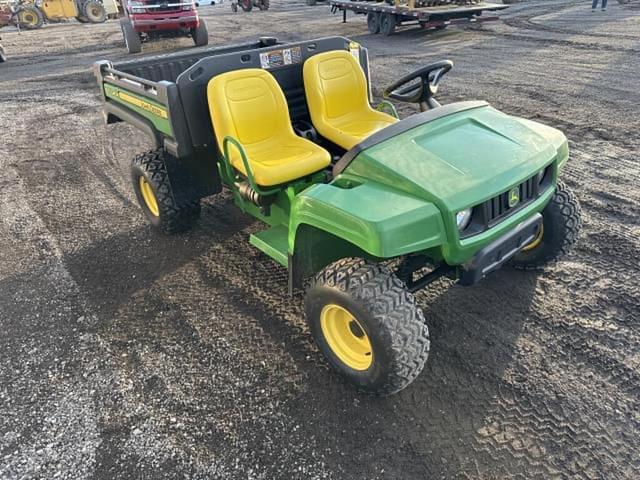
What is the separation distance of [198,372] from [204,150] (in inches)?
65.1

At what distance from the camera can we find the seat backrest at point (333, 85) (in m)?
3.44

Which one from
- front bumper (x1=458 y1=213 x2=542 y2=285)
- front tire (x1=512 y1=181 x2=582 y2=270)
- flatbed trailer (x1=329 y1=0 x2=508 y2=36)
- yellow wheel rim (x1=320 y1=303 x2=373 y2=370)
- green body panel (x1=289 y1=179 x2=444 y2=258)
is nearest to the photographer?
green body panel (x1=289 y1=179 x2=444 y2=258)

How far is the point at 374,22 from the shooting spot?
1305 centimetres

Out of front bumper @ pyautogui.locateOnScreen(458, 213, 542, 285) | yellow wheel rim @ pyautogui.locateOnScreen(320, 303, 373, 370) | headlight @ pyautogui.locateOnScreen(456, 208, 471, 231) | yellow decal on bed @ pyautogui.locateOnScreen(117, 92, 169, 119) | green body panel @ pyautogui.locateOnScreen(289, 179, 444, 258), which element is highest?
yellow decal on bed @ pyautogui.locateOnScreen(117, 92, 169, 119)

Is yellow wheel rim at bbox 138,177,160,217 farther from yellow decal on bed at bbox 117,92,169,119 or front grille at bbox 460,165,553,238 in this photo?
front grille at bbox 460,165,553,238

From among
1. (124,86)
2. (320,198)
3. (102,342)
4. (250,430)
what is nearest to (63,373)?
(102,342)

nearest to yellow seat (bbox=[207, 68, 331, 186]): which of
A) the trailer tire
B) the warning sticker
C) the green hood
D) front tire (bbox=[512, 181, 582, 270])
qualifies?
the warning sticker

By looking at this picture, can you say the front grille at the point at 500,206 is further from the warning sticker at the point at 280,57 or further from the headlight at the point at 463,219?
the warning sticker at the point at 280,57

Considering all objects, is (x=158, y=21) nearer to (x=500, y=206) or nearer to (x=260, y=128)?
(x=260, y=128)

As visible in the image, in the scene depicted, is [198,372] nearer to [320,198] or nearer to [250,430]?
[250,430]

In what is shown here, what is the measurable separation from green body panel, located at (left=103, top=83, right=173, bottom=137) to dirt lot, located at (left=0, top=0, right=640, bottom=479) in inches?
37.0

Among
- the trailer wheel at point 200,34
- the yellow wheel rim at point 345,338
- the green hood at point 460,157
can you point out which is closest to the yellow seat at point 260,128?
the green hood at point 460,157

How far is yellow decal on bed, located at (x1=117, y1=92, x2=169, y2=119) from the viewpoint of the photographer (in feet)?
10.5

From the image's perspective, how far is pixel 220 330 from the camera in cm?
285
